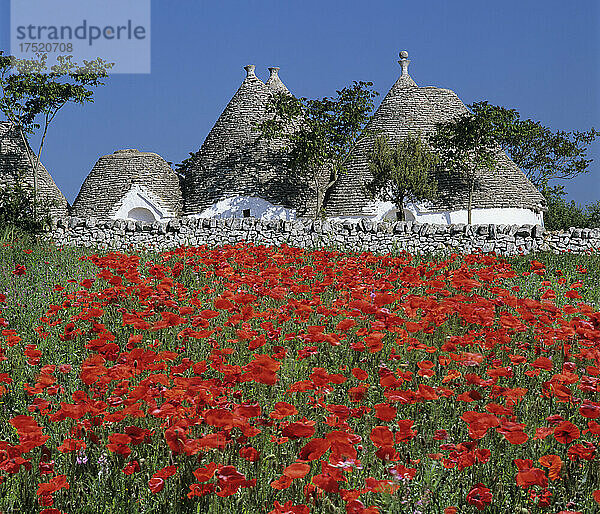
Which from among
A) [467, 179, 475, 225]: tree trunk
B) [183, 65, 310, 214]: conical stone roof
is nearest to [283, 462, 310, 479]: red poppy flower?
[467, 179, 475, 225]: tree trunk

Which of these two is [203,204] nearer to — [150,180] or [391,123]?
[150,180]

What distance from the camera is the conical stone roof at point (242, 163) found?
31922 mm

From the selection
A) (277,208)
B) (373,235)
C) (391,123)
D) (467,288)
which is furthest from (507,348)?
(391,123)

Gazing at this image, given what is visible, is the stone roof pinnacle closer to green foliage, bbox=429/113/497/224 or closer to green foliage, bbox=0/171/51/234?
green foliage, bbox=429/113/497/224

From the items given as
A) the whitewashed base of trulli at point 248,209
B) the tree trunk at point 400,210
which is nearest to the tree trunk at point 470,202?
the tree trunk at point 400,210

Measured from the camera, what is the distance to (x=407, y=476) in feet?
8.14

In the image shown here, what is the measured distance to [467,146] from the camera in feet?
102

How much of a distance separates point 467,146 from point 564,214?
16692 millimetres

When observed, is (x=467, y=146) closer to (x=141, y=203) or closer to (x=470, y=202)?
(x=470, y=202)

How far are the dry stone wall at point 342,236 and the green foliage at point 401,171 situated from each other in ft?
36.9

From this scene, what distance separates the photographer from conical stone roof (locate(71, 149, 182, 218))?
33375 millimetres

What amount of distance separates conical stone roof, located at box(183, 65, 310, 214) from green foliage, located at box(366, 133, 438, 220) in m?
4.09

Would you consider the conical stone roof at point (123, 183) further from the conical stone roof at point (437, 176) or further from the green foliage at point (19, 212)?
the green foliage at point (19, 212)

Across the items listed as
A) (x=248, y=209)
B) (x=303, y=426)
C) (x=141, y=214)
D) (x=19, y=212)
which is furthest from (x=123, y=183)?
(x=303, y=426)
